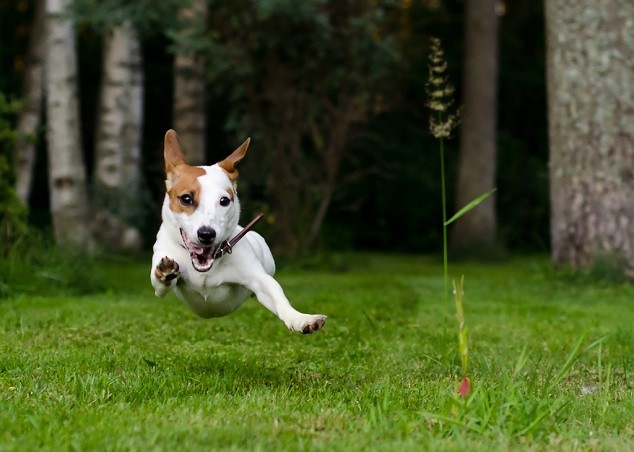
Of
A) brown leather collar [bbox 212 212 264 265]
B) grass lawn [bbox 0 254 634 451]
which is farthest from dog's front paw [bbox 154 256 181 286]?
grass lawn [bbox 0 254 634 451]

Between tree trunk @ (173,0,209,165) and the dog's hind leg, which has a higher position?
tree trunk @ (173,0,209,165)

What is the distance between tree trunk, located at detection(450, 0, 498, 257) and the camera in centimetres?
1855

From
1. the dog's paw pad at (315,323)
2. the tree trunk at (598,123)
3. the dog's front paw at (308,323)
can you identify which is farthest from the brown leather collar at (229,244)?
the tree trunk at (598,123)

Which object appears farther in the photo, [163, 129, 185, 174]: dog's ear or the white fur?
[163, 129, 185, 174]: dog's ear

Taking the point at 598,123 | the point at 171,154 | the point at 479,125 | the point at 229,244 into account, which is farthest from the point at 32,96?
the point at 229,244

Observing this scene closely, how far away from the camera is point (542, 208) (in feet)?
73.9

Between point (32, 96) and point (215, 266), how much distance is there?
14409mm

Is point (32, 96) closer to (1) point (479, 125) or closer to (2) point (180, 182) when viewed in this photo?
(1) point (479, 125)

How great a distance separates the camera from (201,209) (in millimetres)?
5129

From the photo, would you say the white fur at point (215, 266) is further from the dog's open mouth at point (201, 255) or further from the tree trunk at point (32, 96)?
the tree trunk at point (32, 96)

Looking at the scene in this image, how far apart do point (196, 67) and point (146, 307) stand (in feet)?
25.6

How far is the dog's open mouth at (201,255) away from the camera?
5.21 meters

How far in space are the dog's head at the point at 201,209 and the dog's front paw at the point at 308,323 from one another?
24.4 inches

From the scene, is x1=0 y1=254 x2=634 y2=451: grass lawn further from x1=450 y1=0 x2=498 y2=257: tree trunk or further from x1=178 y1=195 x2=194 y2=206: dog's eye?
x1=450 y1=0 x2=498 y2=257: tree trunk
